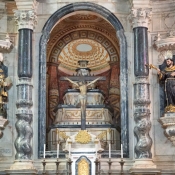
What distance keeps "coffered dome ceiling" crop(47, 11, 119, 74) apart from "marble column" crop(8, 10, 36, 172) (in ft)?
6.22

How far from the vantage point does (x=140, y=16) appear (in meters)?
13.8

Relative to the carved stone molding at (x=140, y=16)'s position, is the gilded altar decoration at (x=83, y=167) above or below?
below

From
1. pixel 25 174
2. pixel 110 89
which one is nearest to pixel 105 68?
pixel 110 89

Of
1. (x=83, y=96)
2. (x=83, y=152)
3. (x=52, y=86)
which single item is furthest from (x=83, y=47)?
(x=83, y=152)

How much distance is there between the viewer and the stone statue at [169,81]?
13656 mm

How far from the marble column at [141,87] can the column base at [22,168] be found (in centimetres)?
219

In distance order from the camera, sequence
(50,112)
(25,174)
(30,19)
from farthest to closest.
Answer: (50,112) < (30,19) < (25,174)

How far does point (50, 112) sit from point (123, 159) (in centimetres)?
259

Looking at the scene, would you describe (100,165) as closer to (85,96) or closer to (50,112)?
(85,96)

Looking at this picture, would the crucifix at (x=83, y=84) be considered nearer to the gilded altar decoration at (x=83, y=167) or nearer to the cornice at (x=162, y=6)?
the gilded altar decoration at (x=83, y=167)

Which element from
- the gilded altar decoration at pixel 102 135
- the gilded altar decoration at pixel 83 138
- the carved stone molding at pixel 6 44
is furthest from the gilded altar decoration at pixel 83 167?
the carved stone molding at pixel 6 44

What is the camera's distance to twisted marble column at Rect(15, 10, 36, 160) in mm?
13297

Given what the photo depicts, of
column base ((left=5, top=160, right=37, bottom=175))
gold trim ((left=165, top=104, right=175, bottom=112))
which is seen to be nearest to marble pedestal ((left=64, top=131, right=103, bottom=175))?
column base ((left=5, top=160, right=37, bottom=175))

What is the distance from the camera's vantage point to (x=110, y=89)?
15.7 metres
